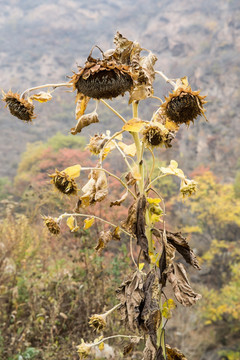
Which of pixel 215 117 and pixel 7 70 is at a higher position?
pixel 7 70

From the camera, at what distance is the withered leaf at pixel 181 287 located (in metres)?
0.94

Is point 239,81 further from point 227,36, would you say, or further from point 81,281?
point 81,281

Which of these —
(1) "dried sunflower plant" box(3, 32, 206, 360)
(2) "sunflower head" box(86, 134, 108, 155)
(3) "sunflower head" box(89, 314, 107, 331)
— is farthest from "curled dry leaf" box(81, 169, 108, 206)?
(3) "sunflower head" box(89, 314, 107, 331)

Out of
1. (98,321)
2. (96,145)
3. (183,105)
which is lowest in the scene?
(98,321)

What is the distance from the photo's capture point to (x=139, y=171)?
96cm

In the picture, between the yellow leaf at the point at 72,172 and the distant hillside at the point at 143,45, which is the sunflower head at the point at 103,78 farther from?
the distant hillside at the point at 143,45

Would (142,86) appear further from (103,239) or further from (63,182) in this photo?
(103,239)

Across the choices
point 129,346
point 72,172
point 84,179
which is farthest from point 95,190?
point 84,179

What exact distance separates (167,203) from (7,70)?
17351mm

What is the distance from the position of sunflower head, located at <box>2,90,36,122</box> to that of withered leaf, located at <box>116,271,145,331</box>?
0.56 m

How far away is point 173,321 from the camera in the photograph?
445cm

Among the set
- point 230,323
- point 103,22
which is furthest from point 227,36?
point 230,323

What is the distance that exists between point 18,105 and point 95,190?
1.03 feet

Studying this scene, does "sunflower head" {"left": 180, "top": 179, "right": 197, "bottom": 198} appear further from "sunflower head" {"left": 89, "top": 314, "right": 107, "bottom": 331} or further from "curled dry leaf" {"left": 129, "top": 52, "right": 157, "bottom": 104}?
"sunflower head" {"left": 89, "top": 314, "right": 107, "bottom": 331}
